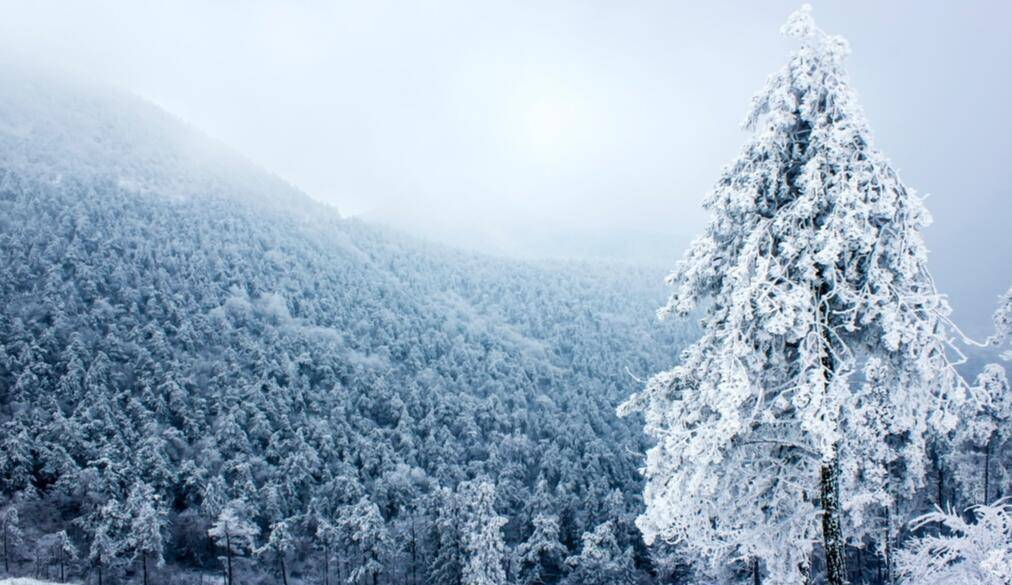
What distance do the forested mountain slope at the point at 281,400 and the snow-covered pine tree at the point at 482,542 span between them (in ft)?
0.96

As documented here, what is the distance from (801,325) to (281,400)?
270 feet

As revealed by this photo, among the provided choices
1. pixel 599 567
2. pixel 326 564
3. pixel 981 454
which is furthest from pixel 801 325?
pixel 326 564

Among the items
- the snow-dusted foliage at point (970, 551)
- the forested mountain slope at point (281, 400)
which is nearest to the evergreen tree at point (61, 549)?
the forested mountain slope at point (281, 400)

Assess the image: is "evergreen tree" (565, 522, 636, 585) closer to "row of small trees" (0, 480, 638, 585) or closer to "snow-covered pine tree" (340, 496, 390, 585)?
"row of small trees" (0, 480, 638, 585)

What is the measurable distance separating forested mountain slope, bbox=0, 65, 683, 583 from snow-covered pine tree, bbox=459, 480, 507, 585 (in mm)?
292

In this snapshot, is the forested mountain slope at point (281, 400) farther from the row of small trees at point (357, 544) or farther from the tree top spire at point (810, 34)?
the tree top spire at point (810, 34)

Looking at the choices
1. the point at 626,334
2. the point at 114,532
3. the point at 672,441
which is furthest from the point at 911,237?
the point at 626,334

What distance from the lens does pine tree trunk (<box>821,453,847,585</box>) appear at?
8875 millimetres

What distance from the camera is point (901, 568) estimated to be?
968cm

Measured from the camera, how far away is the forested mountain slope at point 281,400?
182 ft

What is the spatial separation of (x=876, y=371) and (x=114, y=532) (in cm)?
6086

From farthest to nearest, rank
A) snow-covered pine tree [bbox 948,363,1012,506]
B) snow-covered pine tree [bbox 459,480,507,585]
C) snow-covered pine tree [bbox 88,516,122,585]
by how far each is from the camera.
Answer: snow-covered pine tree [bbox 88,516,122,585], snow-covered pine tree [bbox 459,480,507,585], snow-covered pine tree [bbox 948,363,1012,506]

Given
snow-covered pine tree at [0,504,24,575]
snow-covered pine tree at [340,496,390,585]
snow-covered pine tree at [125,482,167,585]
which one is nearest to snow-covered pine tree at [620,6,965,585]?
snow-covered pine tree at [340,496,390,585]

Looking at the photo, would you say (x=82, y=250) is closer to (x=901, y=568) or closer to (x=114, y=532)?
(x=114, y=532)
